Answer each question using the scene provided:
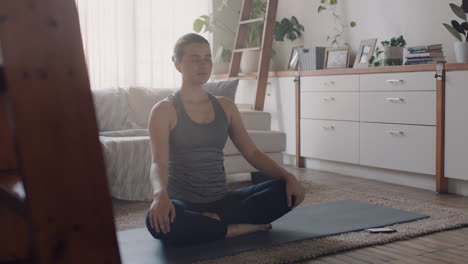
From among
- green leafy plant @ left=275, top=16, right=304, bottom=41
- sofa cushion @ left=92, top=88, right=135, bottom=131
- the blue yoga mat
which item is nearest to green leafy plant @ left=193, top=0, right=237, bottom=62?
green leafy plant @ left=275, top=16, right=304, bottom=41

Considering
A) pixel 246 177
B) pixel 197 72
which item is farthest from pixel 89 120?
pixel 246 177

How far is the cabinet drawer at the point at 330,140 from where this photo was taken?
3870 mm

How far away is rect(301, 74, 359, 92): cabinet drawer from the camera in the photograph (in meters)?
3.83

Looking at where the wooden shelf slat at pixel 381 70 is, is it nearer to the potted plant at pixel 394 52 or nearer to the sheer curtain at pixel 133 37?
the potted plant at pixel 394 52

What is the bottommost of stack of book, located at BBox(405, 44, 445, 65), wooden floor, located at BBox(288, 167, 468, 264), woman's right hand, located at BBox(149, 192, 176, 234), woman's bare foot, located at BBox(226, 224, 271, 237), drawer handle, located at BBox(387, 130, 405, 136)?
wooden floor, located at BBox(288, 167, 468, 264)

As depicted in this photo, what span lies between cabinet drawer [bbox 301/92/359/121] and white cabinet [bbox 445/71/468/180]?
0.77 metres

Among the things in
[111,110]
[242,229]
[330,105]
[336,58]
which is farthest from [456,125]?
[111,110]

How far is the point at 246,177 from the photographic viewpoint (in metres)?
4.04

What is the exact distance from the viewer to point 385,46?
12.2 feet

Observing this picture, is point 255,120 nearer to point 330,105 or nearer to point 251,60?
point 330,105

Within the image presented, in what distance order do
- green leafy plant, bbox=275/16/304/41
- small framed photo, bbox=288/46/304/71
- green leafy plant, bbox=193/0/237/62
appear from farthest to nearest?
1. green leafy plant, bbox=193/0/237/62
2. green leafy plant, bbox=275/16/304/41
3. small framed photo, bbox=288/46/304/71

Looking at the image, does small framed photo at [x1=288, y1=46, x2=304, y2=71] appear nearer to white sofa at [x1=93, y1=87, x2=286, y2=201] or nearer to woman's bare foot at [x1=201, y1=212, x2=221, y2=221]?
white sofa at [x1=93, y1=87, x2=286, y2=201]

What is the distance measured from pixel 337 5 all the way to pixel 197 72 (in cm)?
270

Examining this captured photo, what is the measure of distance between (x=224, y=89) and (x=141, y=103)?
1.93ft
